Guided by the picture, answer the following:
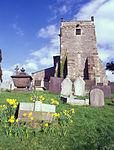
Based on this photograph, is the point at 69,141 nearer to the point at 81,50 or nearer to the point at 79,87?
the point at 79,87

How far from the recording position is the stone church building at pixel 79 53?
17953mm

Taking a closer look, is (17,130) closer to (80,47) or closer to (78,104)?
(78,104)

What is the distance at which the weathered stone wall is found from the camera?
17.9 m

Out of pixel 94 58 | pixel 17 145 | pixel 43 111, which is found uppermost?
pixel 94 58

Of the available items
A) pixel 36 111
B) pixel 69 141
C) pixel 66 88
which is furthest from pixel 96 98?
pixel 69 141

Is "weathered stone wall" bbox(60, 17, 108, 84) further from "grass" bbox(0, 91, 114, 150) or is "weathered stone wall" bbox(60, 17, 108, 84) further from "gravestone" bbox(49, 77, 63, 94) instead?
"grass" bbox(0, 91, 114, 150)

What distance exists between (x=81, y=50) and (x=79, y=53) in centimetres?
63

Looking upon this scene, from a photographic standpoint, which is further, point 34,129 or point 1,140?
point 34,129

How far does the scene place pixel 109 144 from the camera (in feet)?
8.79

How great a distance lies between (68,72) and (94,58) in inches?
190

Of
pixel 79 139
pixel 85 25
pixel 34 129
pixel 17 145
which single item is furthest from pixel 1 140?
pixel 85 25

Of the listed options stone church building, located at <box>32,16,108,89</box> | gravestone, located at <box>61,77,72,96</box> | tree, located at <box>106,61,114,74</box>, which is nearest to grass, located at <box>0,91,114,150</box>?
gravestone, located at <box>61,77,72,96</box>

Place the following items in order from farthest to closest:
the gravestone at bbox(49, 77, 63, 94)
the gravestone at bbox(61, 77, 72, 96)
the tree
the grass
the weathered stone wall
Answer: the tree, the weathered stone wall, the gravestone at bbox(49, 77, 63, 94), the gravestone at bbox(61, 77, 72, 96), the grass

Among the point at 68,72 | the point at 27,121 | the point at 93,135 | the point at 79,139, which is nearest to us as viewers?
the point at 79,139
